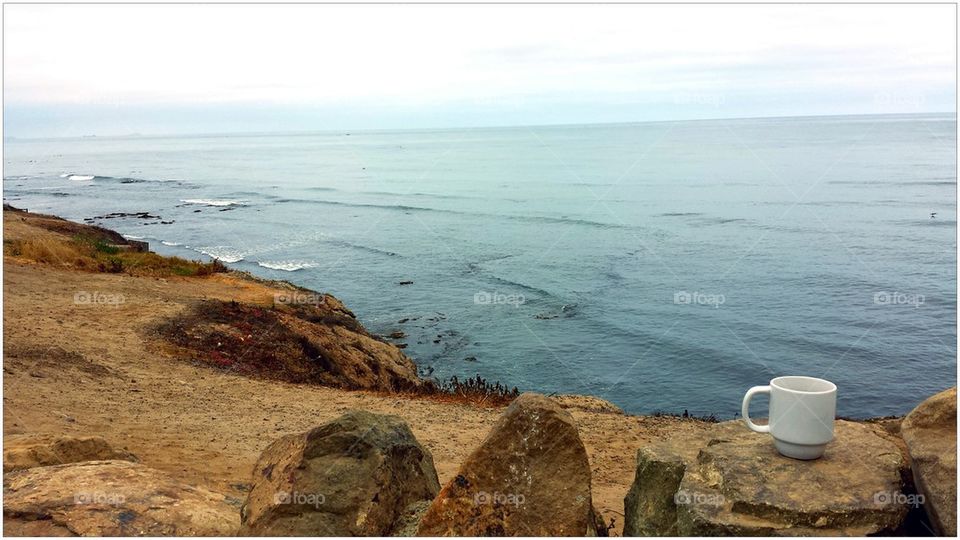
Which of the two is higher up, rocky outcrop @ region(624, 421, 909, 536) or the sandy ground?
rocky outcrop @ region(624, 421, 909, 536)

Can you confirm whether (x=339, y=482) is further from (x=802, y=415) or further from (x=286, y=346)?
(x=286, y=346)

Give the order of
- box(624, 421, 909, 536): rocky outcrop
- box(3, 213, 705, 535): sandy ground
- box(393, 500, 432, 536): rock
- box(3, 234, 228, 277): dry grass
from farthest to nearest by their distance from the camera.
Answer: box(3, 234, 228, 277): dry grass, box(3, 213, 705, 535): sandy ground, box(393, 500, 432, 536): rock, box(624, 421, 909, 536): rocky outcrop

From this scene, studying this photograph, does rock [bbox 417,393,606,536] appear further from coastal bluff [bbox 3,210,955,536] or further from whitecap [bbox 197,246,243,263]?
whitecap [bbox 197,246,243,263]

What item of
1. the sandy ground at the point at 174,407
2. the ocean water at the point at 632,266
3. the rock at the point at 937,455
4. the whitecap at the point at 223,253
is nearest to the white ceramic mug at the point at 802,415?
the rock at the point at 937,455

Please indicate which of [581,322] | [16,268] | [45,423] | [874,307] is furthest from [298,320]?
[874,307]

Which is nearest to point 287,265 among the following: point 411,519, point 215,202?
point 411,519

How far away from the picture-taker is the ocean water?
76.4 ft

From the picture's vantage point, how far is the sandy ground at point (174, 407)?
10883 mm

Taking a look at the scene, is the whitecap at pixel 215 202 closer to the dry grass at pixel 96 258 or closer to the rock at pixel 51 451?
the dry grass at pixel 96 258

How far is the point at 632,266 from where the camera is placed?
125 feet

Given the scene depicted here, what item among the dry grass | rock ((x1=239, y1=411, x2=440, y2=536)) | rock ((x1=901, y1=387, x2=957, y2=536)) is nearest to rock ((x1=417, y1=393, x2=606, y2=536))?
rock ((x1=239, y1=411, x2=440, y2=536))

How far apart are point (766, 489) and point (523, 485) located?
207cm

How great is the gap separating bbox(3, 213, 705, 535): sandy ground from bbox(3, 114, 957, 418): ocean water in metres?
7.73

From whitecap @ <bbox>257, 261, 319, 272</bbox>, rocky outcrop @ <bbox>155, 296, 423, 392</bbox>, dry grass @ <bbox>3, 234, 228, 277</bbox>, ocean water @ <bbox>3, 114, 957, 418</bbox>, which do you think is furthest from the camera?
whitecap @ <bbox>257, 261, 319, 272</bbox>
